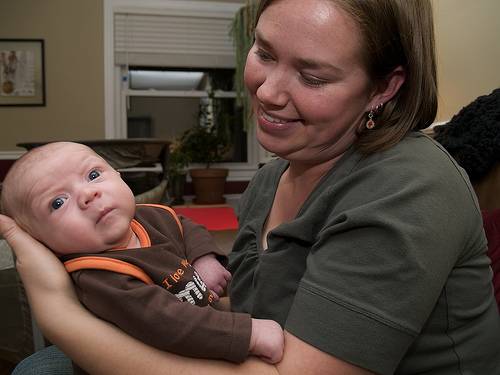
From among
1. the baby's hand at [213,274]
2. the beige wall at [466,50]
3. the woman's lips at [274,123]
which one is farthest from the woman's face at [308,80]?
the beige wall at [466,50]

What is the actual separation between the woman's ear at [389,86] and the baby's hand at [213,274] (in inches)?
21.4

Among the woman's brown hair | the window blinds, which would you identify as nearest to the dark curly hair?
the woman's brown hair

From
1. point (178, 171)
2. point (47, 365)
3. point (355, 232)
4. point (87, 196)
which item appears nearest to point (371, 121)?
point (355, 232)

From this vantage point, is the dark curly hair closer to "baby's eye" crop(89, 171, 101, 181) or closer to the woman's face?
the woman's face

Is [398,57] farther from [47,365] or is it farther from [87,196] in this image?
[47,365]

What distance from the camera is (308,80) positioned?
0.82 meters

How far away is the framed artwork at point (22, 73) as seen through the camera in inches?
159

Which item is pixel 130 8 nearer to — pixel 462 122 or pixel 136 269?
pixel 462 122

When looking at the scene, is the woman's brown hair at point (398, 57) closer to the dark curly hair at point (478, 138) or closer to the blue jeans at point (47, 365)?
the dark curly hair at point (478, 138)

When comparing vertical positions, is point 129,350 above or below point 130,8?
below

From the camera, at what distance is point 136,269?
83 cm

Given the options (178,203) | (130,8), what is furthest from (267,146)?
(130,8)

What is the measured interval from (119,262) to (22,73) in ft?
13.2

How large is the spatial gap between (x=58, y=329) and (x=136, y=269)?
0.56 feet
